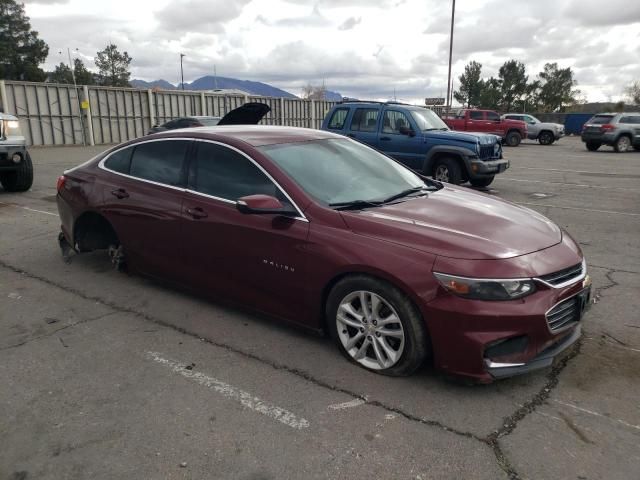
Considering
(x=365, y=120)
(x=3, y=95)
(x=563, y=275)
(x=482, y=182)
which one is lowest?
(x=482, y=182)

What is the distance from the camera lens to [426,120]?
1077 centimetres

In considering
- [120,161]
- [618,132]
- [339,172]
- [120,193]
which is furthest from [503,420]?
[618,132]

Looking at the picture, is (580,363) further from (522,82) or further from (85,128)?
(522,82)

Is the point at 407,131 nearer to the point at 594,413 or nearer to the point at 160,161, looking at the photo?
the point at 160,161

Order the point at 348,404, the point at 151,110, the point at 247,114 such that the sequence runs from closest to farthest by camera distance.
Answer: the point at 348,404 → the point at 247,114 → the point at 151,110

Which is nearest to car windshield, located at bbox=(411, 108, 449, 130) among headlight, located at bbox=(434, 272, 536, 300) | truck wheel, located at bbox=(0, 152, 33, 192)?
truck wheel, located at bbox=(0, 152, 33, 192)

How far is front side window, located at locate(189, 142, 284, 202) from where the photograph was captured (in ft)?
12.3

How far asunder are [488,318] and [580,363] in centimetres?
104

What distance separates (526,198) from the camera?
33.1ft

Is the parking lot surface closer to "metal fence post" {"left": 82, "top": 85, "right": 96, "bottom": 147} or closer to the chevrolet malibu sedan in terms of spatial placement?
the chevrolet malibu sedan

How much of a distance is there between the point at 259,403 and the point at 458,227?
162 centimetres

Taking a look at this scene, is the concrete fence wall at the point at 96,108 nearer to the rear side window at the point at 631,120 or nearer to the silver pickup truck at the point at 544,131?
the silver pickup truck at the point at 544,131

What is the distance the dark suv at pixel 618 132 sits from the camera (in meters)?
21.9

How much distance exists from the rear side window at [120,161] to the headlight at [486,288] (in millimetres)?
3225
